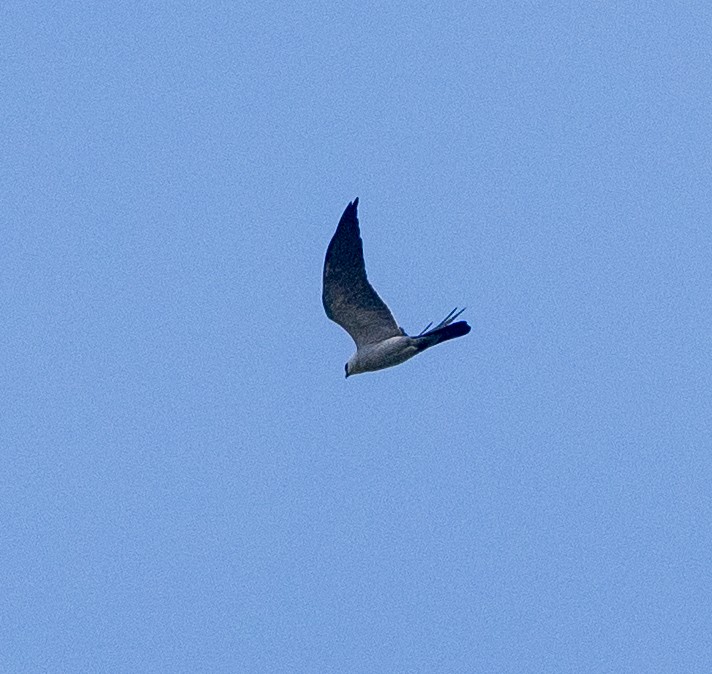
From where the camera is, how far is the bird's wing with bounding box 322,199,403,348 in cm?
1627

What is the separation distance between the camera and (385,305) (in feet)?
55.5

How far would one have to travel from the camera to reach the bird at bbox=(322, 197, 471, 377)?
1623 centimetres

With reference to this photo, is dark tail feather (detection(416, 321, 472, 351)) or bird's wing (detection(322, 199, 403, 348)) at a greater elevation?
bird's wing (detection(322, 199, 403, 348))

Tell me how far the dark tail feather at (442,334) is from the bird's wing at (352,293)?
25.2 inches

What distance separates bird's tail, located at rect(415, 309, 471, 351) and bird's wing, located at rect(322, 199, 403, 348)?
642 millimetres

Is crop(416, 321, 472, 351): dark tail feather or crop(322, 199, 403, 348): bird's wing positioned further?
crop(322, 199, 403, 348): bird's wing

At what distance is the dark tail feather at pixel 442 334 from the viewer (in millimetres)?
15672

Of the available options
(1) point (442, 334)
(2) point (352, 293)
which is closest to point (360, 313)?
(2) point (352, 293)

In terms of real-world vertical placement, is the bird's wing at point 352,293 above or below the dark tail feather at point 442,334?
above

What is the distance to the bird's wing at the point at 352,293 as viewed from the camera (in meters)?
16.3

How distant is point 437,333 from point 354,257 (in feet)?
4.57

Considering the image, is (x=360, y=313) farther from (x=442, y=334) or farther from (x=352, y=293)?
(x=442, y=334)

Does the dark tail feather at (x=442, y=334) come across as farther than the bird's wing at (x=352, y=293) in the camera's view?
No

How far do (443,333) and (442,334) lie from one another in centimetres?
2
